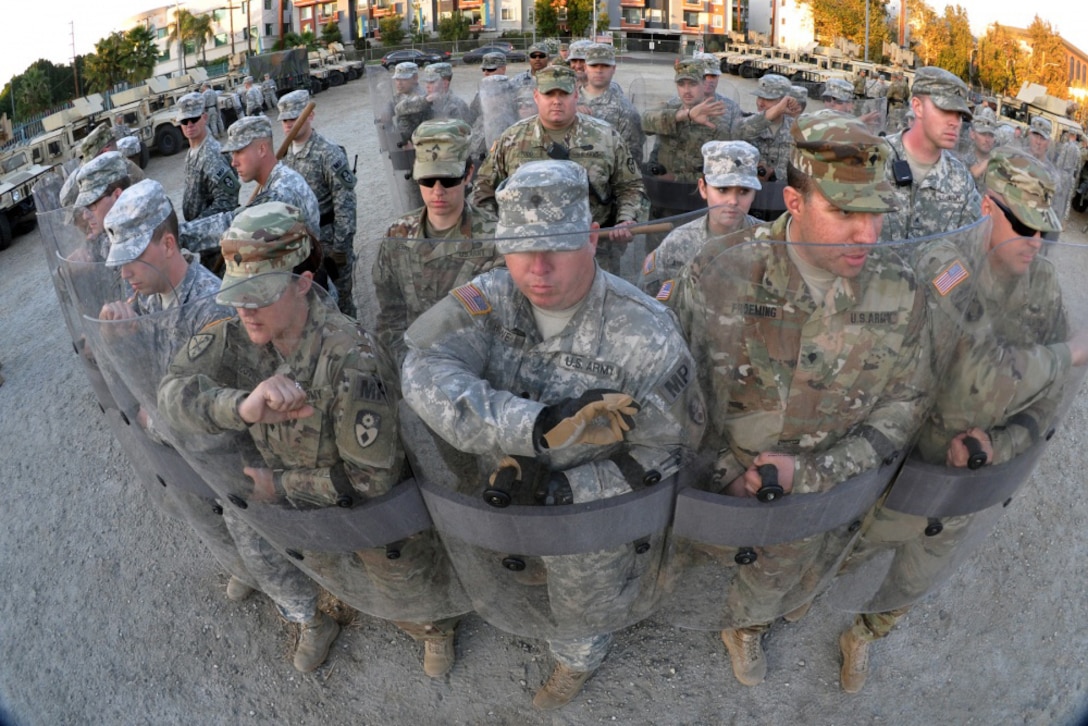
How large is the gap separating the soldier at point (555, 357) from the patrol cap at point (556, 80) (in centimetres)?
306

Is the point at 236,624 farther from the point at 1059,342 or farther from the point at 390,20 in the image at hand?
the point at 390,20

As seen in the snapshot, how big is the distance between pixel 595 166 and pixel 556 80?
617 millimetres

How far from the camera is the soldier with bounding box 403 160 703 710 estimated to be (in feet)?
6.15

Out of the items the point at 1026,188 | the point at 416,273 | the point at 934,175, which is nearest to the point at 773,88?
the point at 934,175

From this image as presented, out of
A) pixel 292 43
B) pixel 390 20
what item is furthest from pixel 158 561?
pixel 390 20

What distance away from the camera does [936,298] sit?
2.04 meters

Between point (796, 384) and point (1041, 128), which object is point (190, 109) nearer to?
point (796, 384)

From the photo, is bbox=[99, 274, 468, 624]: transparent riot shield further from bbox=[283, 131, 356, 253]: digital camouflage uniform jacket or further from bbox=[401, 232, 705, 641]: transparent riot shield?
bbox=[283, 131, 356, 253]: digital camouflage uniform jacket

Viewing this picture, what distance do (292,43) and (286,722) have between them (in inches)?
1886

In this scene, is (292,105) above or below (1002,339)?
above

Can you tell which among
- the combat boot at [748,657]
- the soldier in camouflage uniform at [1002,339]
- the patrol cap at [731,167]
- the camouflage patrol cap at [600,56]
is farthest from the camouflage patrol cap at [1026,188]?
the camouflage patrol cap at [600,56]

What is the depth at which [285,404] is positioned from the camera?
2045mm

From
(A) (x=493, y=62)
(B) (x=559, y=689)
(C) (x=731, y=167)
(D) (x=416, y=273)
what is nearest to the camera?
(D) (x=416, y=273)

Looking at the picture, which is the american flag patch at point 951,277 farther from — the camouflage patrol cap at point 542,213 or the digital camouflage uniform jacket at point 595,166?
the digital camouflage uniform jacket at point 595,166
